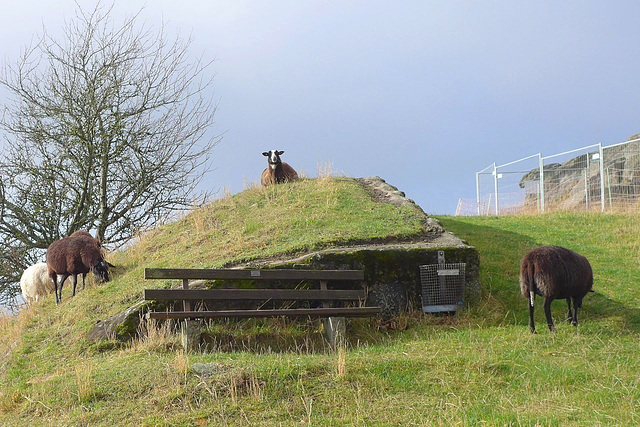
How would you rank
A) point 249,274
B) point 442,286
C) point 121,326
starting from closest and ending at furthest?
point 121,326
point 249,274
point 442,286

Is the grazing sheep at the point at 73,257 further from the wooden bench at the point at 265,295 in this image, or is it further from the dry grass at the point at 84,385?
the dry grass at the point at 84,385

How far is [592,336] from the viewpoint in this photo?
11.4m

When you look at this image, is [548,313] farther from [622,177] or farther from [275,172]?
[622,177]

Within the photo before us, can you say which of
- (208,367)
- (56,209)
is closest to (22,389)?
(208,367)

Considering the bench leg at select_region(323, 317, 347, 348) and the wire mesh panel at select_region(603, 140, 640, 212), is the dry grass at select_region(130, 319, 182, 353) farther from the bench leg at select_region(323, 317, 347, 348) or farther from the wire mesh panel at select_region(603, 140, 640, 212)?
the wire mesh panel at select_region(603, 140, 640, 212)

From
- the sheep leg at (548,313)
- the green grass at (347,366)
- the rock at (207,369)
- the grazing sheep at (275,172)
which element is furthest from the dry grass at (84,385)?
the grazing sheep at (275,172)

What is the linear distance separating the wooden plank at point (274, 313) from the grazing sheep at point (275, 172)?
10.9 metres

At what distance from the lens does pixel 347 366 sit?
341 inches

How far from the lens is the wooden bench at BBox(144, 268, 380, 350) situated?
11156mm

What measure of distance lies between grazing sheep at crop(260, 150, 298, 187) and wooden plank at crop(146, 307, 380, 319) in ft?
35.8

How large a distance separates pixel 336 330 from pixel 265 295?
1.50 metres

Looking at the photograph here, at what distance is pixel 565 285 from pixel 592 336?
1.00 meters

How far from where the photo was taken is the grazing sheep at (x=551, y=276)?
11.3 m

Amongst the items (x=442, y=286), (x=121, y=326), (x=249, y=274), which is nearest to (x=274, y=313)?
(x=249, y=274)
